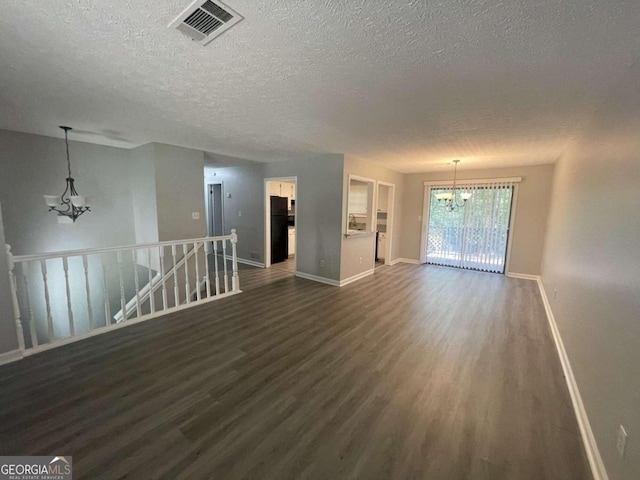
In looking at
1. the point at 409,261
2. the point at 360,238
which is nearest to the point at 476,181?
the point at 409,261

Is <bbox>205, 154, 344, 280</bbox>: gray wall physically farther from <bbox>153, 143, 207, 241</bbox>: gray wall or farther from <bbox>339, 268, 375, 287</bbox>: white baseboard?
<bbox>153, 143, 207, 241</bbox>: gray wall

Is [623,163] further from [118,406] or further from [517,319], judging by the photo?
[118,406]

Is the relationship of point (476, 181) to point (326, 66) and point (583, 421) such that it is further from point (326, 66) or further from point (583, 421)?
point (326, 66)

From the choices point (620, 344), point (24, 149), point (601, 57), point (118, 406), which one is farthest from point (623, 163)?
point (24, 149)

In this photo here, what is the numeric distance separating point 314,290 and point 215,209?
4262 millimetres

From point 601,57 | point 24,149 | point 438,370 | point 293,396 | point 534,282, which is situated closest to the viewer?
point 601,57

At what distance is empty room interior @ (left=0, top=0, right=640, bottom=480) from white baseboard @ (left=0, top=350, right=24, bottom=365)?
0.5 inches

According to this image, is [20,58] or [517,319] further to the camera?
[517,319]

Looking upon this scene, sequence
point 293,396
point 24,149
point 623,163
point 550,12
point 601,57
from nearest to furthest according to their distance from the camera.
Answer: point 550,12 → point 601,57 → point 623,163 → point 293,396 → point 24,149

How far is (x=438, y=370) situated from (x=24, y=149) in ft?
19.3

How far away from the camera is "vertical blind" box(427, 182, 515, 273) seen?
5.77 meters

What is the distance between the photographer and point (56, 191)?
3871 millimetres

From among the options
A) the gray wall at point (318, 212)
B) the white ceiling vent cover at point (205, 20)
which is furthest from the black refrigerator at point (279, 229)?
the white ceiling vent cover at point (205, 20)

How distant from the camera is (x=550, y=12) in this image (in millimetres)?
1188
